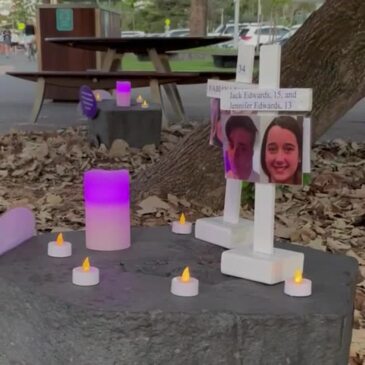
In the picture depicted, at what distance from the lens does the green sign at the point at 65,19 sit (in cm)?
1071

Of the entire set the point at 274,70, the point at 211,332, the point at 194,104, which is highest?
the point at 274,70

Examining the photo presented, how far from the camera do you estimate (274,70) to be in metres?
1.85

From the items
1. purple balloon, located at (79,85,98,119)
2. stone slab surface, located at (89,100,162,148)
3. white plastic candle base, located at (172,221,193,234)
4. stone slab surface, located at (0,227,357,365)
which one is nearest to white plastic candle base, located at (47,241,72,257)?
stone slab surface, located at (0,227,357,365)

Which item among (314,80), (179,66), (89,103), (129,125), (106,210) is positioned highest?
(314,80)

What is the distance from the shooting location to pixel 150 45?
30.1 ft

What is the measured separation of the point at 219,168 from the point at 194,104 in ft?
24.3

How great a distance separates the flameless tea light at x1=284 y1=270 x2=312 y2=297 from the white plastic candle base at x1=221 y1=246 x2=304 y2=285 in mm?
61

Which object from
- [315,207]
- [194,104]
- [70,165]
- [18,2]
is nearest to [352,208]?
[315,207]

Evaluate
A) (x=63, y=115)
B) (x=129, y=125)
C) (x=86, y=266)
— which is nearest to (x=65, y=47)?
(x=63, y=115)

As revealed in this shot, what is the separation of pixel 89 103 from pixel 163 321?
473 cm

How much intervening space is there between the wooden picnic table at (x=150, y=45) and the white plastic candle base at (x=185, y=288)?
6.63 m

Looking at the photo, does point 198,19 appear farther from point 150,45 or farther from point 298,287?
point 298,287

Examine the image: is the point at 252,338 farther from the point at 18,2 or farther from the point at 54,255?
the point at 18,2

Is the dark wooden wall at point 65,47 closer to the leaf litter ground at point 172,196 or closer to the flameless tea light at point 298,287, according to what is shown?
the leaf litter ground at point 172,196
